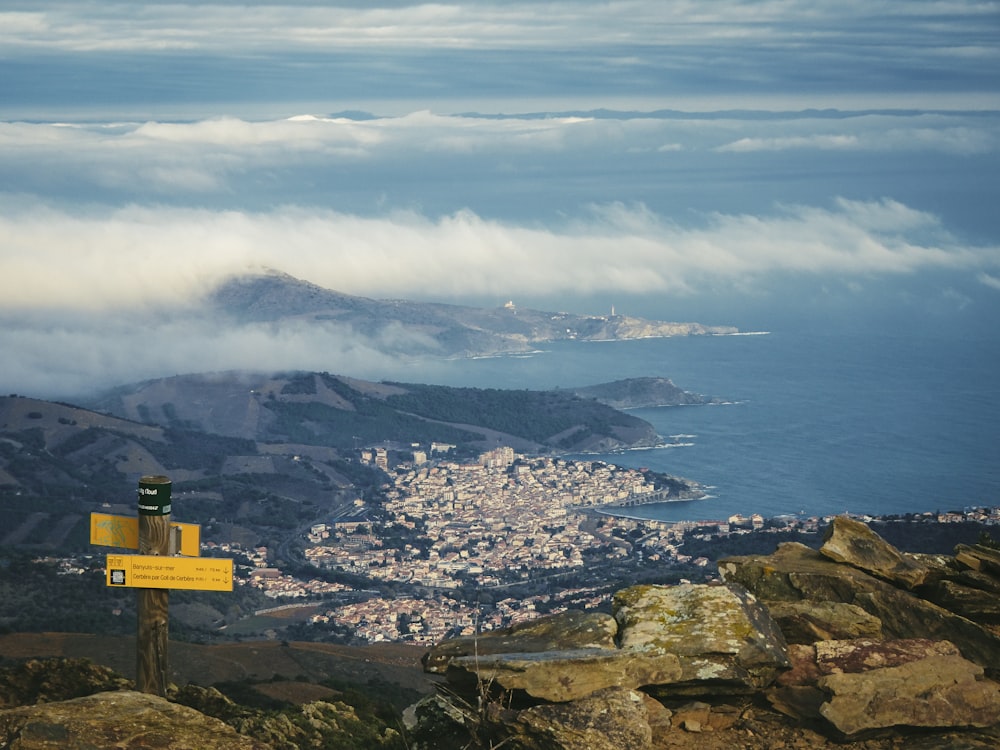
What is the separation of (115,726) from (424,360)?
16861cm

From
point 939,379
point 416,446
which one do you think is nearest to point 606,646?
point 416,446

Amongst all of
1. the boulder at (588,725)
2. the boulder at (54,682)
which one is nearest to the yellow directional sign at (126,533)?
the boulder at (588,725)

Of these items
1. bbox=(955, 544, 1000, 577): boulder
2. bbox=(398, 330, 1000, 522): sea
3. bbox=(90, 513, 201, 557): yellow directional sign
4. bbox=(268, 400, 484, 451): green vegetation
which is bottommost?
bbox=(398, 330, 1000, 522): sea

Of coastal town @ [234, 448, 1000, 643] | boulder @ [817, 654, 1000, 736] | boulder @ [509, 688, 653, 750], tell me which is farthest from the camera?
coastal town @ [234, 448, 1000, 643]

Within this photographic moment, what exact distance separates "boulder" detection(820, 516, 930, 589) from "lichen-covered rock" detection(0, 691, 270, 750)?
16.9ft

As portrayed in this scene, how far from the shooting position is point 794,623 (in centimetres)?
984

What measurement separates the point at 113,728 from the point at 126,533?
2.00 metres

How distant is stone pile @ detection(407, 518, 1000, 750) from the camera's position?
824cm

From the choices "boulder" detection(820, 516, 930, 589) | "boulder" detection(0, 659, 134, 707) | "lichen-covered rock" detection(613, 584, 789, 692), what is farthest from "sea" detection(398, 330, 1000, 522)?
"lichen-covered rock" detection(613, 584, 789, 692)

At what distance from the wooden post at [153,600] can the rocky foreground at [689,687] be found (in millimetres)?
1141

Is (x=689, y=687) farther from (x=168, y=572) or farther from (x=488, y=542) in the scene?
(x=488, y=542)

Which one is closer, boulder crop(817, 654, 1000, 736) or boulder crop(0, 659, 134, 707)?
boulder crop(817, 654, 1000, 736)

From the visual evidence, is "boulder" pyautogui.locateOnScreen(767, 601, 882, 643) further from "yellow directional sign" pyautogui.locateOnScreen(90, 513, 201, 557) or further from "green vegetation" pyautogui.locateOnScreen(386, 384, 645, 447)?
"green vegetation" pyautogui.locateOnScreen(386, 384, 645, 447)

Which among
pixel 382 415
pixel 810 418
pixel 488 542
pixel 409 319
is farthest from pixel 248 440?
pixel 409 319
